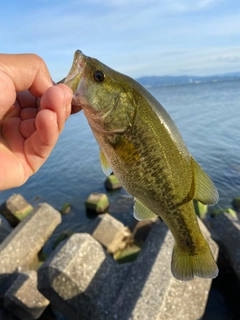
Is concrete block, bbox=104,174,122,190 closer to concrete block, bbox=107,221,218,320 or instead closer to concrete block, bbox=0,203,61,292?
concrete block, bbox=0,203,61,292

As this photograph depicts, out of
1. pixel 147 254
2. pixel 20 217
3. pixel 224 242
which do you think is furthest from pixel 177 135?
pixel 20 217

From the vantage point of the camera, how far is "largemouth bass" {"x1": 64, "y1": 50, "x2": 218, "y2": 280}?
264cm

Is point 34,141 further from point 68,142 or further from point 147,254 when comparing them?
point 68,142

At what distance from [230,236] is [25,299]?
16.7ft

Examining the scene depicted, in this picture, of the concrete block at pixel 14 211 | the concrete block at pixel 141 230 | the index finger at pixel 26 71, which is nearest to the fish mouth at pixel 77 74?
the index finger at pixel 26 71

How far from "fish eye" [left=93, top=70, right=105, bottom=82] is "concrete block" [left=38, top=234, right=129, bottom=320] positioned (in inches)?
181

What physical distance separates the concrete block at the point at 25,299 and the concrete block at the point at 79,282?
82cm

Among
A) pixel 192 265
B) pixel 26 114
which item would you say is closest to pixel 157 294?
pixel 192 265

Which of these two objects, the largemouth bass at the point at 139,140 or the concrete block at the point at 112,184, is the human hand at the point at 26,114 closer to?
the largemouth bass at the point at 139,140

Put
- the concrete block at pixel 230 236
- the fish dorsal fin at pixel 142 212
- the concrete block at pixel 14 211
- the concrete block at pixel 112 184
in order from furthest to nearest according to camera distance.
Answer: the concrete block at pixel 112 184 < the concrete block at pixel 14 211 < the concrete block at pixel 230 236 < the fish dorsal fin at pixel 142 212

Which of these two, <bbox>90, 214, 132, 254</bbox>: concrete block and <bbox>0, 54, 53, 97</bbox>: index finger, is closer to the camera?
<bbox>0, 54, 53, 97</bbox>: index finger

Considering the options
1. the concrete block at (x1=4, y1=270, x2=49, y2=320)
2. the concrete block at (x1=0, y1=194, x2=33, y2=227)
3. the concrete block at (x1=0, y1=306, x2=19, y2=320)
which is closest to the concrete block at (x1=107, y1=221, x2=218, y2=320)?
the concrete block at (x1=4, y1=270, x2=49, y2=320)

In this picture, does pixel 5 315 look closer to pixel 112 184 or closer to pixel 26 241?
pixel 26 241

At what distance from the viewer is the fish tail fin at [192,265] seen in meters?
2.86
